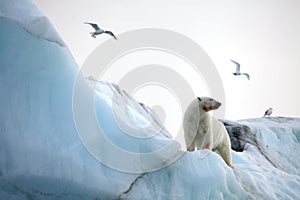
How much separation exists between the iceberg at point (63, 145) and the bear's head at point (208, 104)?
1264 mm

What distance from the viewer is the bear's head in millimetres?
6117

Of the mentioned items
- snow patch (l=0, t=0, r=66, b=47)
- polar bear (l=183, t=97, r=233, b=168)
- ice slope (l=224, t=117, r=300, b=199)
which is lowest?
ice slope (l=224, t=117, r=300, b=199)

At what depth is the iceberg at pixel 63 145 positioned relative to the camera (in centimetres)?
398

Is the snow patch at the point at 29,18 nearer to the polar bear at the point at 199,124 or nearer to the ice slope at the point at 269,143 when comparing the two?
the polar bear at the point at 199,124

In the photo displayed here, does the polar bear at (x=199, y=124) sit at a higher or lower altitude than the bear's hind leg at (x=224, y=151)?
higher

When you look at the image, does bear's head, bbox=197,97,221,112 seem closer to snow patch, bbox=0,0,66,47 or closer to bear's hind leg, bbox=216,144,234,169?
bear's hind leg, bbox=216,144,234,169

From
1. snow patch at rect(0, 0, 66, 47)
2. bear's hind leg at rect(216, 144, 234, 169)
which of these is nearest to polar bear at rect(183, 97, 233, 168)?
bear's hind leg at rect(216, 144, 234, 169)

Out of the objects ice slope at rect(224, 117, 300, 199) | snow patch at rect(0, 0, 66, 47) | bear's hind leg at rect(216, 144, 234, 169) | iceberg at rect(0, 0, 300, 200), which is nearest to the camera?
iceberg at rect(0, 0, 300, 200)

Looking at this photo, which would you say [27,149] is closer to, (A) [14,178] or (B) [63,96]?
(A) [14,178]

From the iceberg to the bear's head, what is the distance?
1.26m

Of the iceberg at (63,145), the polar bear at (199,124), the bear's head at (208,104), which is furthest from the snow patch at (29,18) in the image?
the bear's head at (208,104)

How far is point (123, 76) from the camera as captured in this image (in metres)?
6.60

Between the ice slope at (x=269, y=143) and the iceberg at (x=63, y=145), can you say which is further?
the ice slope at (x=269, y=143)

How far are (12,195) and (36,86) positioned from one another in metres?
1.37
